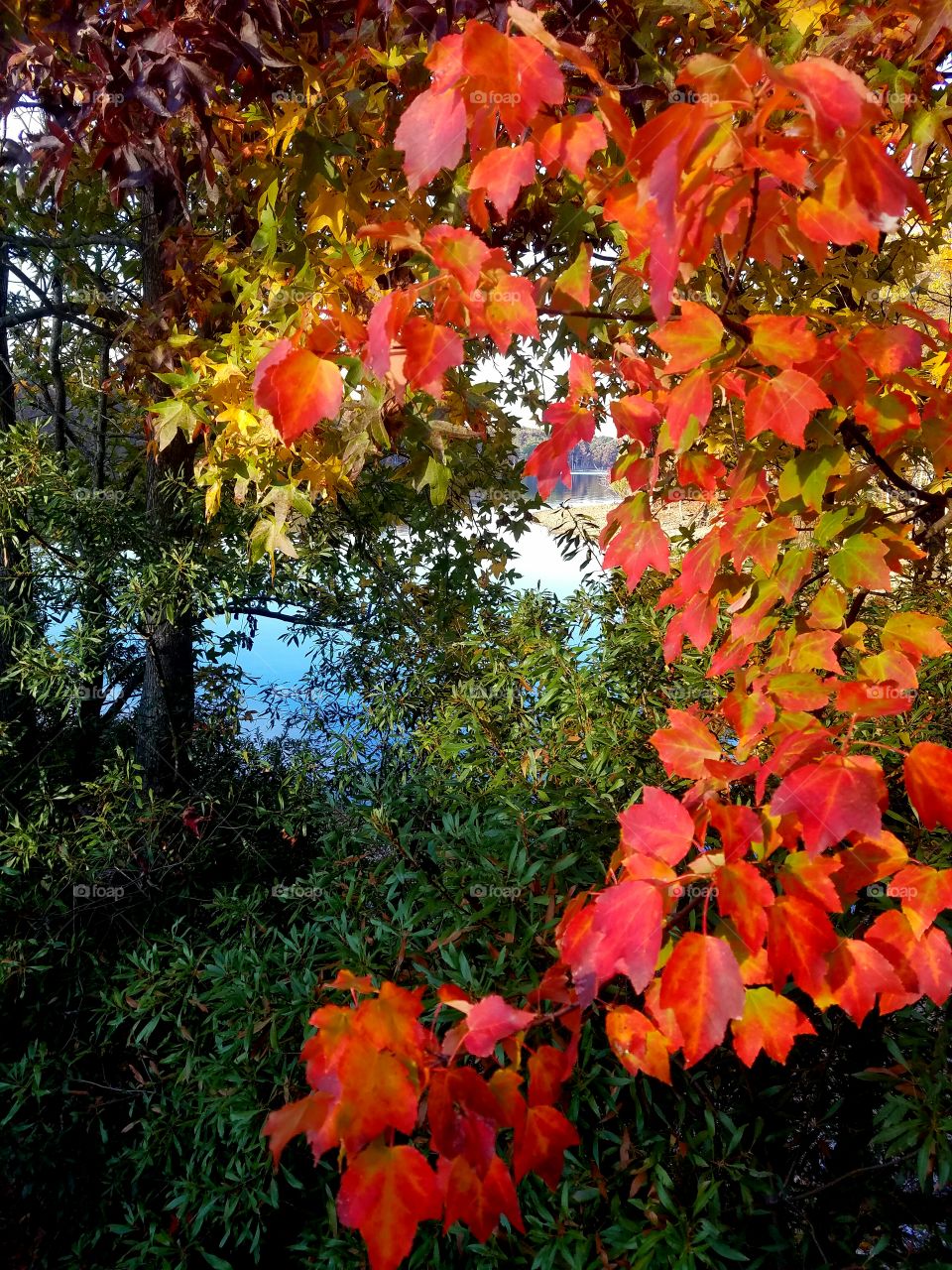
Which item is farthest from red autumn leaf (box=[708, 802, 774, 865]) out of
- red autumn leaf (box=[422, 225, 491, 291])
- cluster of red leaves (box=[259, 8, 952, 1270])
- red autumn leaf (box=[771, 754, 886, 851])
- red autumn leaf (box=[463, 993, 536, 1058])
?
red autumn leaf (box=[422, 225, 491, 291])

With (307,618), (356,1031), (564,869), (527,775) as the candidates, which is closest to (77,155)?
(307,618)

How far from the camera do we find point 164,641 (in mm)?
3939

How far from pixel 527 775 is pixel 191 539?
210cm

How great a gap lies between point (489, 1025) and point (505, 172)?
1.18 m

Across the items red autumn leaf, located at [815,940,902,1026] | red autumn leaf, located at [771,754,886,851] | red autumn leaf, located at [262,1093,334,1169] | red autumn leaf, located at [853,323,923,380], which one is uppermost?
red autumn leaf, located at [853,323,923,380]

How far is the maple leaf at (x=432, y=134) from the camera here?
43.6 inches

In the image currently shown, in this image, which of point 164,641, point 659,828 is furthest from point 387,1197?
point 164,641

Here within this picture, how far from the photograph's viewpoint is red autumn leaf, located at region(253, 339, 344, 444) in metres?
1.27

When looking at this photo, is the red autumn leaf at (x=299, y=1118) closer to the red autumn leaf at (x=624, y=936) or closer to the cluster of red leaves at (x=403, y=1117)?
the cluster of red leaves at (x=403, y=1117)

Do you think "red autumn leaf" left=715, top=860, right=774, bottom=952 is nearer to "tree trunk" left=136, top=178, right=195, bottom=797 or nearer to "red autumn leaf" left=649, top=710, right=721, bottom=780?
"red autumn leaf" left=649, top=710, right=721, bottom=780

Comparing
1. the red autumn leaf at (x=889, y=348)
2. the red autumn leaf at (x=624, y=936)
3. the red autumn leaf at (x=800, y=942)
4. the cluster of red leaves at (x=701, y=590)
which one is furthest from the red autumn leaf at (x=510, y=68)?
the red autumn leaf at (x=800, y=942)

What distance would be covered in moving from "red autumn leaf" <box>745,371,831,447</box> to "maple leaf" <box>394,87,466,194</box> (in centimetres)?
57

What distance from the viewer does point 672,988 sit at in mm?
1110

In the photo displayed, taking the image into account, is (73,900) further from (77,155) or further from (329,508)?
(77,155)
